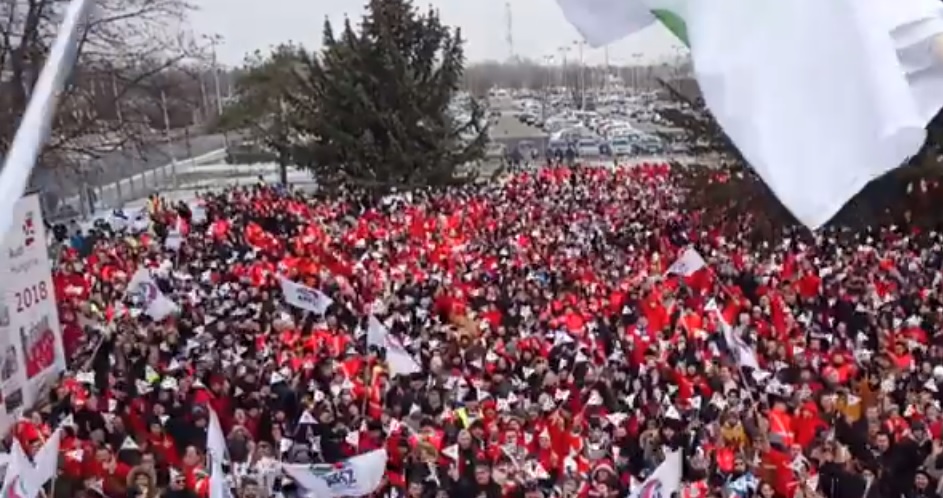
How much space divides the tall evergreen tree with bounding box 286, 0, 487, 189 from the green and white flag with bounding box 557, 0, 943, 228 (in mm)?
34417

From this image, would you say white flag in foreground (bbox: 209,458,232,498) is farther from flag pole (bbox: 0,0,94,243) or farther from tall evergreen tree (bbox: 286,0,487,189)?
tall evergreen tree (bbox: 286,0,487,189)

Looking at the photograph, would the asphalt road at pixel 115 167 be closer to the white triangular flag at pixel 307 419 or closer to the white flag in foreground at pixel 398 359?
the white triangular flag at pixel 307 419

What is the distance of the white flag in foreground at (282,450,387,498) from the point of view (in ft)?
34.4

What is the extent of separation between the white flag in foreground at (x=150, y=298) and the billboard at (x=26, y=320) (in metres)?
7.79

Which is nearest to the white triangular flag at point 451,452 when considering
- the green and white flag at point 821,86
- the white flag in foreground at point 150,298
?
the white flag in foreground at point 150,298

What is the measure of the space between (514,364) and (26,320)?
22.9 ft

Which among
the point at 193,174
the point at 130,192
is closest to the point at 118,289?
the point at 130,192

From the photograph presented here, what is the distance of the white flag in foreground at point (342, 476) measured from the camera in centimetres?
1048

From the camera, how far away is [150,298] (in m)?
18.2

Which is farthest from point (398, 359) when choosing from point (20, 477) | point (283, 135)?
point (283, 135)

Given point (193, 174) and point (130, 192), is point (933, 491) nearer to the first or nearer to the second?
point (130, 192)

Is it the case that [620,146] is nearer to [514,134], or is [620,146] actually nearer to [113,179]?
[514,134]

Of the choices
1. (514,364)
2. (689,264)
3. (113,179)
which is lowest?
(113,179)

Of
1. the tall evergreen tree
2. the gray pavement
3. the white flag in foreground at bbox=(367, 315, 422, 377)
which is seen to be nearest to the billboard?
the white flag in foreground at bbox=(367, 315, 422, 377)
